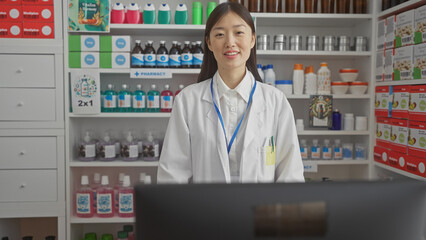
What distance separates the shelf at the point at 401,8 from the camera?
2453mm

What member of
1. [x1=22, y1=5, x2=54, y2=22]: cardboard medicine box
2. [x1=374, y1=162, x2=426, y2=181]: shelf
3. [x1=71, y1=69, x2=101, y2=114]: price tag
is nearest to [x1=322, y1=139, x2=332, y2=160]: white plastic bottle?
[x1=374, y1=162, x2=426, y2=181]: shelf

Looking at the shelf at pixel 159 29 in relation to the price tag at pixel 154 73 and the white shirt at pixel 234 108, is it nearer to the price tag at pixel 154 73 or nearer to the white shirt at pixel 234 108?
the price tag at pixel 154 73

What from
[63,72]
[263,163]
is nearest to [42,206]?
[63,72]

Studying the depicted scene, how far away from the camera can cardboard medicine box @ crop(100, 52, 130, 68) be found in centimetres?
288

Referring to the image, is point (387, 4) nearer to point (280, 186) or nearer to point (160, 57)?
point (160, 57)

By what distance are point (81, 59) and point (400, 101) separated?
85.5 inches

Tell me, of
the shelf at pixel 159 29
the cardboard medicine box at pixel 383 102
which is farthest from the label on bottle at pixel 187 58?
the cardboard medicine box at pixel 383 102

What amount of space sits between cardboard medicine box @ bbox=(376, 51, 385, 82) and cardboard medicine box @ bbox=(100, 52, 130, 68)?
1.80 metres

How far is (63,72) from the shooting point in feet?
9.39

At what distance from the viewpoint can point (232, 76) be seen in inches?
61.1

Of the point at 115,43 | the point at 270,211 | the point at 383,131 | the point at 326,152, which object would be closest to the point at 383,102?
the point at 383,131

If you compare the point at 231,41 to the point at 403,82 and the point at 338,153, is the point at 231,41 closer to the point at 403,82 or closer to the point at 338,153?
the point at 403,82

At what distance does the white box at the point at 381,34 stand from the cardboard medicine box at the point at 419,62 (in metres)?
0.43

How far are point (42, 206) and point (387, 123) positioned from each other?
2493mm
